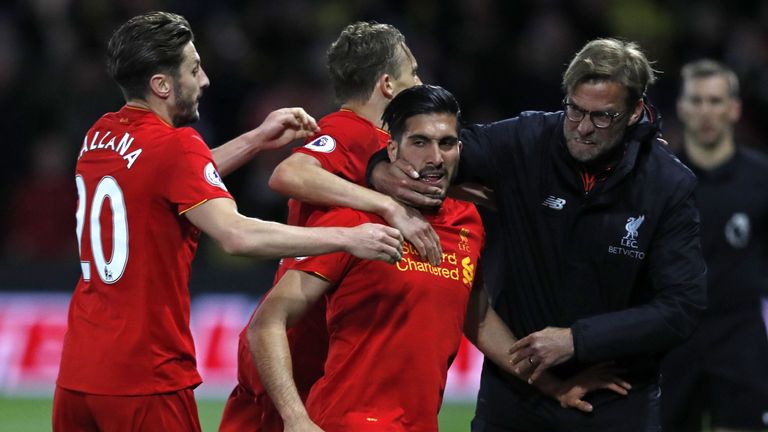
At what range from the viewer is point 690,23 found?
11922 millimetres

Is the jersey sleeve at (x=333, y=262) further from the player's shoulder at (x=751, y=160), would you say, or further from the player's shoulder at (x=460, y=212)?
the player's shoulder at (x=751, y=160)

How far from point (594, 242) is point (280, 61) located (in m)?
7.81

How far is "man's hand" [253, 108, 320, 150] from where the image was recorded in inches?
195

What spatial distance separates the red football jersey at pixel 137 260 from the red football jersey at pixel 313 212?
1.43 ft

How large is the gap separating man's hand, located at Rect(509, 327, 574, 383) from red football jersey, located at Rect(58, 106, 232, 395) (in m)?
1.21

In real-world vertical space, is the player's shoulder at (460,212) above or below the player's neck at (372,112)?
below

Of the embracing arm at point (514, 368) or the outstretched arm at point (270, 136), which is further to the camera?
the outstretched arm at point (270, 136)

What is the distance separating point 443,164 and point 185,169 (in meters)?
0.89

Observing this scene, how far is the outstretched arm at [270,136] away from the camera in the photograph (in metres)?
4.96

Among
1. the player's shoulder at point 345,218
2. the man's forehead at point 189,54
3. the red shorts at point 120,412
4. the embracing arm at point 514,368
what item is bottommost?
the red shorts at point 120,412

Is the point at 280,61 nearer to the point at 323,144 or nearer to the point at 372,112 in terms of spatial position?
the point at 372,112

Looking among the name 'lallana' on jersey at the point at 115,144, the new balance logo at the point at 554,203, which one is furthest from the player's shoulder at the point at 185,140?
the new balance logo at the point at 554,203

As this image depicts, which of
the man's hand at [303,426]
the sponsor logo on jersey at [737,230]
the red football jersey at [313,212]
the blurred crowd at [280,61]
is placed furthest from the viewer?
the blurred crowd at [280,61]

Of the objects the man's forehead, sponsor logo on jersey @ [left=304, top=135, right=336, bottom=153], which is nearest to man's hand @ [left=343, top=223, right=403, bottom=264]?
sponsor logo on jersey @ [left=304, top=135, right=336, bottom=153]
